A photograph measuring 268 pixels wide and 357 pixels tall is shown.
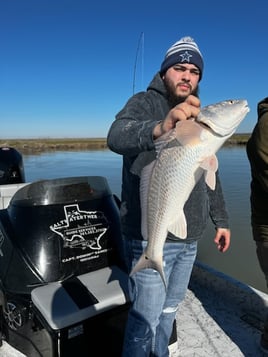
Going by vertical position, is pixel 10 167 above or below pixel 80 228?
above

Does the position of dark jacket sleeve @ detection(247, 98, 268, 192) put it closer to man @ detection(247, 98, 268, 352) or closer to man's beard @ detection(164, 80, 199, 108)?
man @ detection(247, 98, 268, 352)

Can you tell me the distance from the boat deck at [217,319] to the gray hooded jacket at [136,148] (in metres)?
1.35

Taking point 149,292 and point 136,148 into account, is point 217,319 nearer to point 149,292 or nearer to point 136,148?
point 149,292

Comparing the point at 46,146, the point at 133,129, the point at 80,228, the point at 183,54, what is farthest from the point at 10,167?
the point at 46,146

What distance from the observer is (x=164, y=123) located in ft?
4.57

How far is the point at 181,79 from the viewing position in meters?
1.93

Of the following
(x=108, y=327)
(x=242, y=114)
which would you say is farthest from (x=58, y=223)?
(x=242, y=114)

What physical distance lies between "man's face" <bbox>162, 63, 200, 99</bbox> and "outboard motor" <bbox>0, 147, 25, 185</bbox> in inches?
155

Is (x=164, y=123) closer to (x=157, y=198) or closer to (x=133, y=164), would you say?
(x=157, y=198)

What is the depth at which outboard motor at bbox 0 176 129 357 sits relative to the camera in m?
2.20

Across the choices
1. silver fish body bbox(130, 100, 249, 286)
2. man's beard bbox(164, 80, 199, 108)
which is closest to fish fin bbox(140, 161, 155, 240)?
silver fish body bbox(130, 100, 249, 286)

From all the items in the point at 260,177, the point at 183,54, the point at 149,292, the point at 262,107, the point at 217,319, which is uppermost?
the point at 183,54

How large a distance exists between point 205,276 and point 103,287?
71.8 inches

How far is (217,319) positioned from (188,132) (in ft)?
8.59
